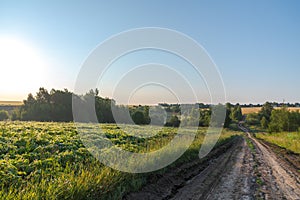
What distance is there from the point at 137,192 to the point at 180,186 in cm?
196

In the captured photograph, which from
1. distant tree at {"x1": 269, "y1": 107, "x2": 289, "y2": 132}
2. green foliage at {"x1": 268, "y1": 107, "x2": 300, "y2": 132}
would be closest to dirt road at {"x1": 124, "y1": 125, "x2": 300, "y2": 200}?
green foliage at {"x1": 268, "y1": 107, "x2": 300, "y2": 132}

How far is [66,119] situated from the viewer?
67.9 metres

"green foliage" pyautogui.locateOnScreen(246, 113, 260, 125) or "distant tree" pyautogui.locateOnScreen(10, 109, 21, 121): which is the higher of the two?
"green foliage" pyautogui.locateOnScreen(246, 113, 260, 125)

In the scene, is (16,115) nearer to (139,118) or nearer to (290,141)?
(139,118)

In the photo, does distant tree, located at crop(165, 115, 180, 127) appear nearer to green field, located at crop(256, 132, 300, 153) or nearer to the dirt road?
green field, located at crop(256, 132, 300, 153)

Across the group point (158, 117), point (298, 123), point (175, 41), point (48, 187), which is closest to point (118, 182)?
point (48, 187)

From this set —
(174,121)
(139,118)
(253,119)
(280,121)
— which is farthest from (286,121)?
(253,119)

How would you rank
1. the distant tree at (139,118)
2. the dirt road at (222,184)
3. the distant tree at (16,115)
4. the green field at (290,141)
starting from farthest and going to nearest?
the distant tree at (16,115), the distant tree at (139,118), the green field at (290,141), the dirt road at (222,184)

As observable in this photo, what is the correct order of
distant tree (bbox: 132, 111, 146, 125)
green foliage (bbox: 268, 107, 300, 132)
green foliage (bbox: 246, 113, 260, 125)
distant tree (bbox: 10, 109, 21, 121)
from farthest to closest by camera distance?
green foliage (bbox: 246, 113, 260, 125) < distant tree (bbox: 10, 109, 21, 121) < green foliage (bbox: 268, 107, 300, 132) < distant tree (bbox: 132, 111, 146, 125)

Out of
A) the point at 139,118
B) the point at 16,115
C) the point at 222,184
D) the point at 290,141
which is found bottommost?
the point at 222,184

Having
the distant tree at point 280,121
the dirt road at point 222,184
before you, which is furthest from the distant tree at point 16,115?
the dirt road at point 222,184

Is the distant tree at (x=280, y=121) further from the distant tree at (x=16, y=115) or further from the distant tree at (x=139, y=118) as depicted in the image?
the distant tree at (x=16, y=115)

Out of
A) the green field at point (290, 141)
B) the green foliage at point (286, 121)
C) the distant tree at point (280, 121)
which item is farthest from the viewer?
the distant tree at point (280, 121)

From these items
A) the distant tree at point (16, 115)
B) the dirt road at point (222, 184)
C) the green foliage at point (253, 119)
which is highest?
the green foliage at point (253, 119)
